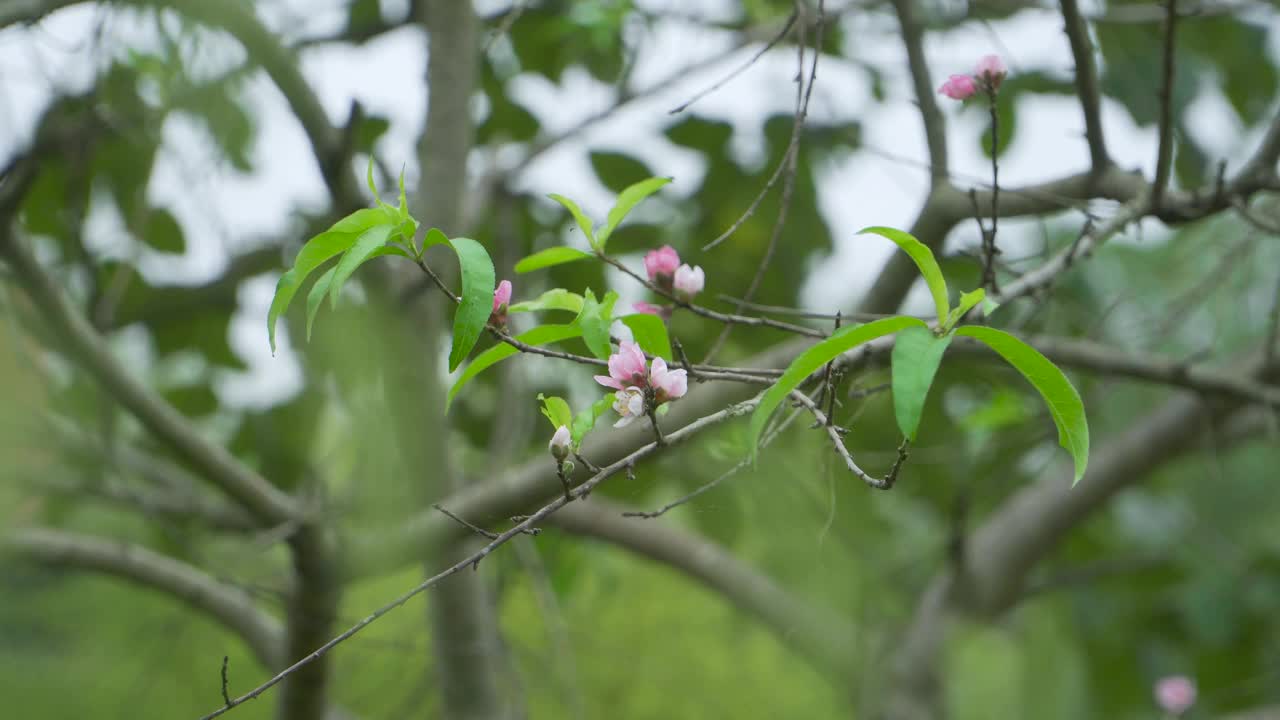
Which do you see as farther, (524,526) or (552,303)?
(552,303)

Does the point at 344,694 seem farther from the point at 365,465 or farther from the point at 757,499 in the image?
the point at 365,465

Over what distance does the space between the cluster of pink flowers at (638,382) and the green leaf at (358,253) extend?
15 cm

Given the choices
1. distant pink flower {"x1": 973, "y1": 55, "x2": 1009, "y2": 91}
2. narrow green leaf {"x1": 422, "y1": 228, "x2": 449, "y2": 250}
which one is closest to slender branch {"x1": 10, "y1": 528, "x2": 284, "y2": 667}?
narrow green leaf {"x1": 422, "y1": 228, "x2": 449, "y2": 250}

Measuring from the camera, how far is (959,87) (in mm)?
811

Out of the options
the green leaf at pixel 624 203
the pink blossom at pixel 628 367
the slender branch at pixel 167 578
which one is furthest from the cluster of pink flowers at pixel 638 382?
the slender branch at pixel 167 578

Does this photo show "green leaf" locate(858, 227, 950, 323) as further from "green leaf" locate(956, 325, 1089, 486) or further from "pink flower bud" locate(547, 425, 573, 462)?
"pink flower bud" locate(547, 425, 573, 462)

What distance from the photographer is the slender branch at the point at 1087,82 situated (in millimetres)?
890

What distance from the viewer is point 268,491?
118cm

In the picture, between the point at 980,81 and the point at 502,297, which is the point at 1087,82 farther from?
the point at 502,297

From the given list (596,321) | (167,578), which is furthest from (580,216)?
(167,578)

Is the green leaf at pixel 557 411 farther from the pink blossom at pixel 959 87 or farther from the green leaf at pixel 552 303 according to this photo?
the pink blossom at pixel 959 87

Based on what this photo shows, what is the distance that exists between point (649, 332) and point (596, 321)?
1.4 inches

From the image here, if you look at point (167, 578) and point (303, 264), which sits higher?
point (303, 264)

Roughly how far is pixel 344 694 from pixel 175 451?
1.69m
